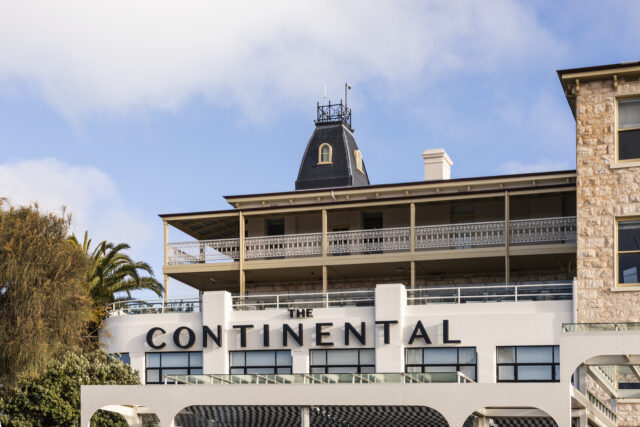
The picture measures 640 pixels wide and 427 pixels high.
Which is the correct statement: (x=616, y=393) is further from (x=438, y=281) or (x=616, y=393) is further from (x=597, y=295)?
(x=438, y=281)

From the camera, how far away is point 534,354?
33.4 meters

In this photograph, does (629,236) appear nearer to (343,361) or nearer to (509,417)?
(509,417)

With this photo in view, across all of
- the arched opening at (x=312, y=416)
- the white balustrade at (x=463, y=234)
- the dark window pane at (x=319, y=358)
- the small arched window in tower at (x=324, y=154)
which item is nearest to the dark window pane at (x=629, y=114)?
the white balustrade at (x=463, y=234)

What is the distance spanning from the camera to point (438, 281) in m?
41.6

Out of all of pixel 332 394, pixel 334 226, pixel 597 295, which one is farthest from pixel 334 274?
pixel 332 394

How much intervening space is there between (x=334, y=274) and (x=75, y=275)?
1126 cm

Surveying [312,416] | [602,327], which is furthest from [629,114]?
[312,416]

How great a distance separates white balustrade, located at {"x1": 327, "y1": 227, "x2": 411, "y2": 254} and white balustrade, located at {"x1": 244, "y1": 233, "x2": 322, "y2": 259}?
61 cm

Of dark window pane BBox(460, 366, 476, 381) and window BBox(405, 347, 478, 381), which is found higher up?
window BBox(405, 347, 478, 381)

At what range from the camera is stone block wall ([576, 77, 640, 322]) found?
3269 centimetres

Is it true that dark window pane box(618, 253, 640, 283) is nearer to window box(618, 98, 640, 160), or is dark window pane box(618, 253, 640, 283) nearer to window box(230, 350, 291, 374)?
window box(618, 98, 640, 160)

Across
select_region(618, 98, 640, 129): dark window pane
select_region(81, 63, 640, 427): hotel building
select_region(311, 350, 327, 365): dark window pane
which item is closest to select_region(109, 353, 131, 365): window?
select_region(81, 63, 640, 427): hotel building

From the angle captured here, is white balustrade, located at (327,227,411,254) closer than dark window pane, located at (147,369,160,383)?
No

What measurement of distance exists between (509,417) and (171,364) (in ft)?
46.3
